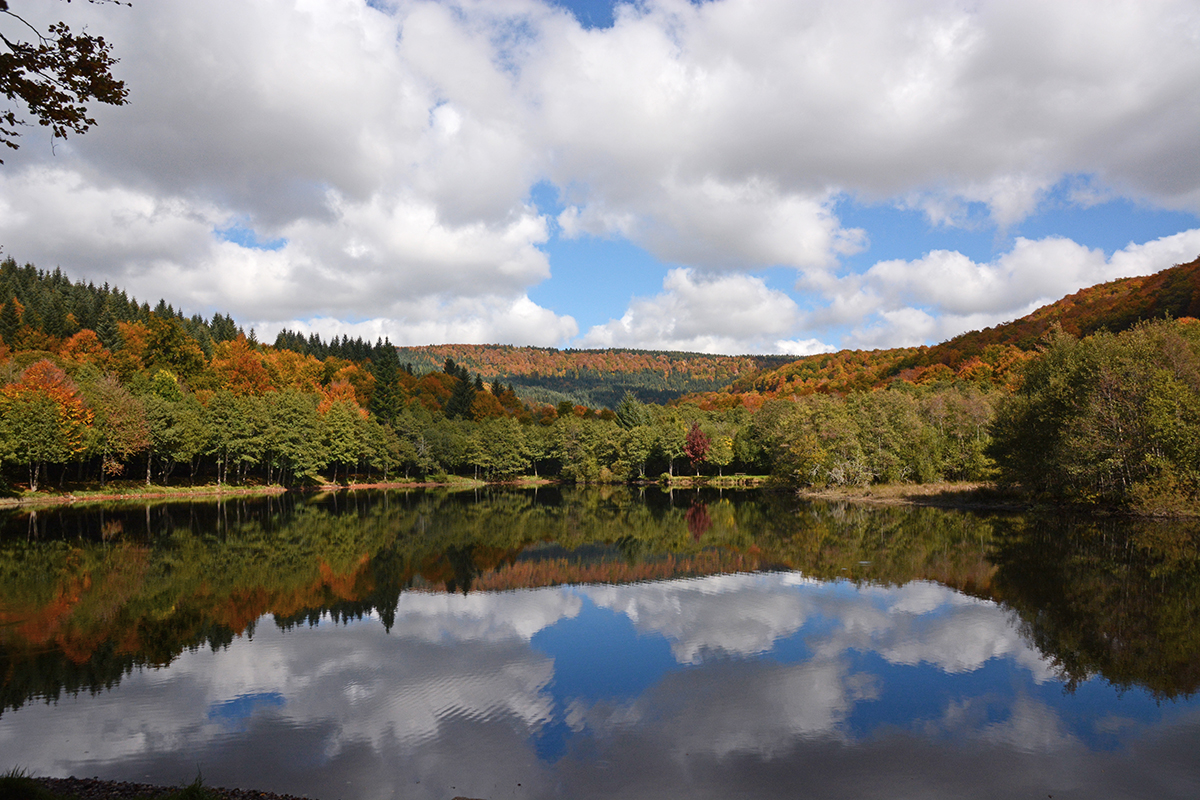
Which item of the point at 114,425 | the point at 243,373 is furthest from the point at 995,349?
the point at 114,425

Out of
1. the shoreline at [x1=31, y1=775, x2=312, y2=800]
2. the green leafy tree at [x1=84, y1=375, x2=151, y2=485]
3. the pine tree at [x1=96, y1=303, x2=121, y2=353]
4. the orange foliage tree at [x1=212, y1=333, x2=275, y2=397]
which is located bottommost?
the shoreline at [x1=31, y1=775, x2=312, y2=800]

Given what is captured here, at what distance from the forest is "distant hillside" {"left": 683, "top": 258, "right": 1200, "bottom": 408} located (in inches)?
86.5

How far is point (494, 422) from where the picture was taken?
286 ft

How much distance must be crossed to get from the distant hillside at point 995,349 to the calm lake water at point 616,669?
5596cm

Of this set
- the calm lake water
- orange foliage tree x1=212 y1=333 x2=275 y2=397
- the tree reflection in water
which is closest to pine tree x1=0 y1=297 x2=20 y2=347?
orange foliage tree x1=212 y1=333 x2=275 y2=397

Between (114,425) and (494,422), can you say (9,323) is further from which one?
(494,422)

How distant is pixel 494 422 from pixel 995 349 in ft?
254

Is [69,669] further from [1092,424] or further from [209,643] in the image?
[1092,424]

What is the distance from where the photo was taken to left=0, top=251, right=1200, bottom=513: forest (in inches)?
1321

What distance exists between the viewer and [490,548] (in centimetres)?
3028

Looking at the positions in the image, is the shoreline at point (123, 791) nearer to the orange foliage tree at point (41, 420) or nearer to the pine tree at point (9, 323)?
the orange foliage tree at point (41, 420)

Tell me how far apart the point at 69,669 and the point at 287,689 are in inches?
189

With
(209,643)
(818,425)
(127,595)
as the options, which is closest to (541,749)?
(209,643)

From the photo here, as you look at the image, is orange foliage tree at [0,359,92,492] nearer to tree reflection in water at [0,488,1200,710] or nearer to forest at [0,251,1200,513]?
forest at [0,251,1200,513]
